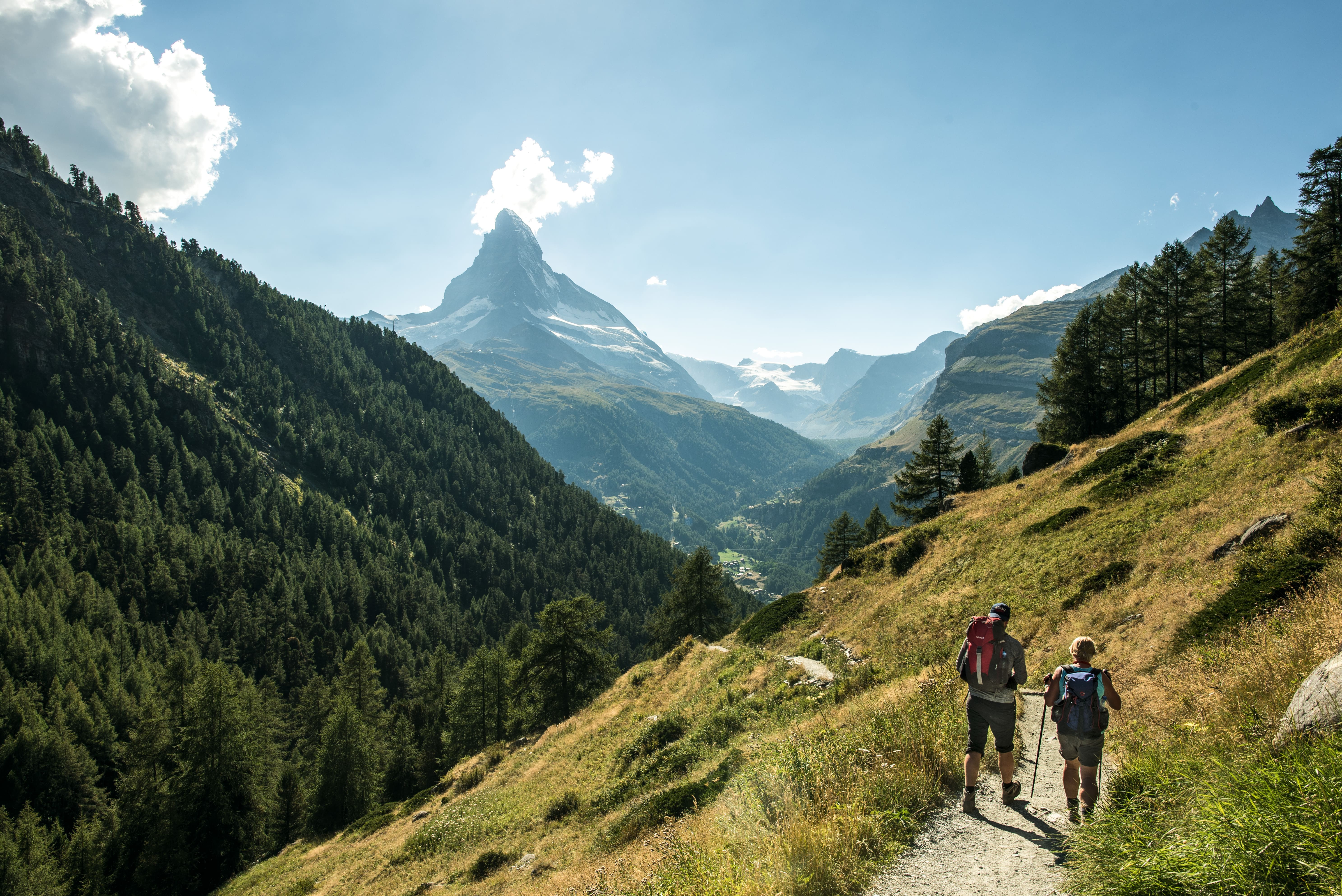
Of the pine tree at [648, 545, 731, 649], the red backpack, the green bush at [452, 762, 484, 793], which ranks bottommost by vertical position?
the green bush at [452, 762, 484, 793]

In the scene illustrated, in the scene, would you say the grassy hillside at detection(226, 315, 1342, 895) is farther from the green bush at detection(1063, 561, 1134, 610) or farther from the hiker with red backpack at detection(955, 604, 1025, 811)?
the hiker with red backpack at detection(955, 604, 1025, 811)

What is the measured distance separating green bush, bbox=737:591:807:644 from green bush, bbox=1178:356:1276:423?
2391 centimetres

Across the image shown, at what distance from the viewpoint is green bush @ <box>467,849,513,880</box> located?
16719 mm

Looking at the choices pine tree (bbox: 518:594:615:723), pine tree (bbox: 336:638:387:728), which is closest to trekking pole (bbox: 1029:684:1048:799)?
pine tree (bbox: 518:594:615:723)

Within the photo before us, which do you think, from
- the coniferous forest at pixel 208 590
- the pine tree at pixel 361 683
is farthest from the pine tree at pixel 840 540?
the pine tree at pixel 361 683

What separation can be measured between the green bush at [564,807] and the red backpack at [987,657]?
15469mm

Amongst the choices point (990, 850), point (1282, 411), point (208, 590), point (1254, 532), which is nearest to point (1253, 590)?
point (1254, 532)

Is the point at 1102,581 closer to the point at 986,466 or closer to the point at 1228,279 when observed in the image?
the point at 1228,279

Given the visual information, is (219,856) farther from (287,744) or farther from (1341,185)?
(1341,185)

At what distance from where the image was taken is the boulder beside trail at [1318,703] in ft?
18.8

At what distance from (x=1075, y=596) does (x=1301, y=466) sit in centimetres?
750

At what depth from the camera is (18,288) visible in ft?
460

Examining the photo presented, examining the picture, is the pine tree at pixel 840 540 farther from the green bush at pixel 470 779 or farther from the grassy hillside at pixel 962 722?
the green bush at pixel 470 779

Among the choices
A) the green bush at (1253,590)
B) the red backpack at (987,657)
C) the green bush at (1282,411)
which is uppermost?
the green bush at (1282,411)
